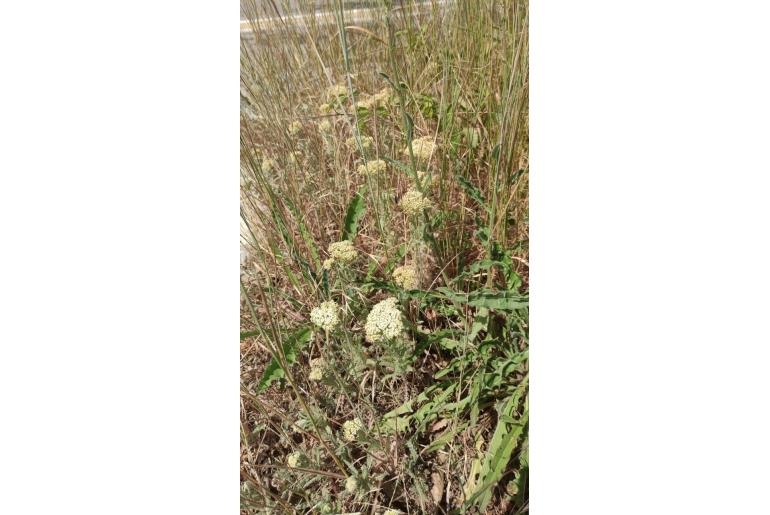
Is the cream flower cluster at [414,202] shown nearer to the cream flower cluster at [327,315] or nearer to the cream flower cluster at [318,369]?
the cream flower cluster at [327,315]

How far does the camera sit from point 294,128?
128 centimetres

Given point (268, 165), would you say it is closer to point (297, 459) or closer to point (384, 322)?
point (384, 322)

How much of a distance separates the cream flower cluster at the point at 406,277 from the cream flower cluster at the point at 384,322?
35 mm

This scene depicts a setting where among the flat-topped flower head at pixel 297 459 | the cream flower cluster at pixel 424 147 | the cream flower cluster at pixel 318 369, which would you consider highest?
the cream flower cluster at pixel 424 147

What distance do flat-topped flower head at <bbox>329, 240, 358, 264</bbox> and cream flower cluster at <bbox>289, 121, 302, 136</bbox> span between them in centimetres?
27

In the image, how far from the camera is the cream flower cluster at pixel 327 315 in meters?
1.22

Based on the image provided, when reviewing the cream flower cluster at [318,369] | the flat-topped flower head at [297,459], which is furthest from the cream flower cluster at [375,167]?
the flat-topped flower head at [297,459]

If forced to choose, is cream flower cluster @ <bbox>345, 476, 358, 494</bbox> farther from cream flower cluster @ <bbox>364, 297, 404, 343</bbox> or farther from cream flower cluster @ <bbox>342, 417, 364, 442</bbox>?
cream flower cluster @ <bbox>364, 297, 404, 343</bbox>

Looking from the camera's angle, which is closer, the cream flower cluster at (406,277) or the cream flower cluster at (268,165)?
the cream flower cluster at (406,277)

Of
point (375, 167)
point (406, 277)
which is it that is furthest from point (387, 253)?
point (375, 167)
